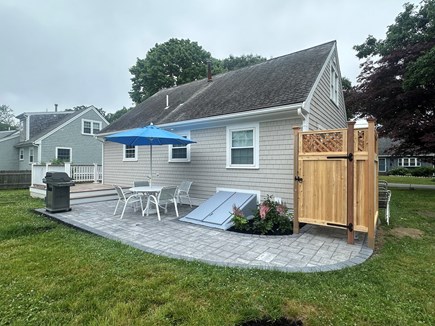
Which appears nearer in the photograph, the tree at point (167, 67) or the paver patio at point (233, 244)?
the paver patio at point (233, 244)

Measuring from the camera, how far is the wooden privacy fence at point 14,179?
12914 mm

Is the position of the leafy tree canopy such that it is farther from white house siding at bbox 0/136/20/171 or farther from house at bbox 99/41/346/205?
house at bbox 99/41/346/205

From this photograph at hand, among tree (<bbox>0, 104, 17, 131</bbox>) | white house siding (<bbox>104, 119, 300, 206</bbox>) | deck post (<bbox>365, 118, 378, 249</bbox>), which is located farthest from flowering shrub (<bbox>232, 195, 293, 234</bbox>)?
tree (<bbox>0, 104, 17, 131</bbox>)

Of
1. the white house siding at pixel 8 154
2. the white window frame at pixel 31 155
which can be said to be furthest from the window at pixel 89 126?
the white house siding at pixel 8 154

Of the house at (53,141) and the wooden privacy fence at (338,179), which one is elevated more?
the house at (53,141)

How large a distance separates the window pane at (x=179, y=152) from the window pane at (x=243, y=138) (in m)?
2.13

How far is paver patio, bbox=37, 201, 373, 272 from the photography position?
350 cm

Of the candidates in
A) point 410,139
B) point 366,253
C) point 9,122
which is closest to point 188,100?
point 366,253

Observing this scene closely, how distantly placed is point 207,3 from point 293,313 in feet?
41.6

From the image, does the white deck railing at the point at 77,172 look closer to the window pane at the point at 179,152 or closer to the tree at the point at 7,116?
the window pane at the point at 179,152

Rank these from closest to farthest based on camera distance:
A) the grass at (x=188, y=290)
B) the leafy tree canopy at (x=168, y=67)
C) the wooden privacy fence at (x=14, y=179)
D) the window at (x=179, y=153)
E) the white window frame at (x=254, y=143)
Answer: the grass at (x=188, y=290)
the white window frame at (x=254, y=143)
the window at (x=179, y=153)
the wooden privacy fence at (x=14, y=179)
the leafy tree canopy at (x=168, y=67)

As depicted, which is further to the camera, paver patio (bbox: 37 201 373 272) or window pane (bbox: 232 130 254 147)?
window pane (bbox: 232 130 254 147)

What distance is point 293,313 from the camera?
2.29 m

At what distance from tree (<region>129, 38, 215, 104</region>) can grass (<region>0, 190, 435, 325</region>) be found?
22961mm
